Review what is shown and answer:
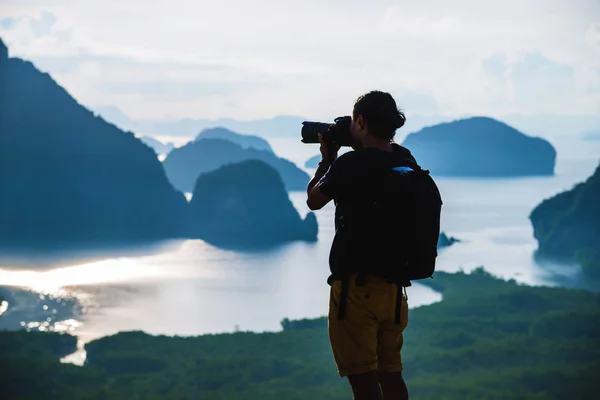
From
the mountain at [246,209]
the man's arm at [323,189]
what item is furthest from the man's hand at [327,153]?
the mountain at [246,209]

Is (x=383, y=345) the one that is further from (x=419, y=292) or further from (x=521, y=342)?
(x=419, y=292)

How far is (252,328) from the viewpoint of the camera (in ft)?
281

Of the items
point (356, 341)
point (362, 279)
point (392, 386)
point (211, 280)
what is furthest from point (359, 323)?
point (211, 280)

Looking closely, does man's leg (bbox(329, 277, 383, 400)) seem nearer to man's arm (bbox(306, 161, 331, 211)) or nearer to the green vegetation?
man's arm (bbox(306, 161, 331, 211))

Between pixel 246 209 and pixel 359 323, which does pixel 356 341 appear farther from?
pixel 246 209

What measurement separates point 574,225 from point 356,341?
127442mm

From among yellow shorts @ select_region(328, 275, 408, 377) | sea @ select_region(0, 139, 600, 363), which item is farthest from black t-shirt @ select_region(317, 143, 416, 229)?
sea @ select_region(0, 139, 600, 363)

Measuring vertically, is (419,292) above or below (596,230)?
below

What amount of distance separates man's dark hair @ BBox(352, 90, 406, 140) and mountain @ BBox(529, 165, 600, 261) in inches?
4901

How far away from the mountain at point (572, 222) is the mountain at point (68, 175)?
7426 centimetres

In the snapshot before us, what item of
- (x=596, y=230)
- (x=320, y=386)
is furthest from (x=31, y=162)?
(x=320, y=386)

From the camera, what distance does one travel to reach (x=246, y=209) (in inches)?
6314

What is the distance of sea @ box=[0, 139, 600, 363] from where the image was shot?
93062 millimetres

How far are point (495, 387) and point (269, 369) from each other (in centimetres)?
1914
